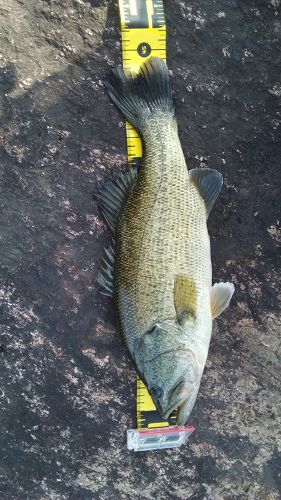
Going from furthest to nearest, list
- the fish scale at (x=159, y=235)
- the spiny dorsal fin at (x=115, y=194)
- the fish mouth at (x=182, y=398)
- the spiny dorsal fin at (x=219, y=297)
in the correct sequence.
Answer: the spiny dorsal fin at (x=115, y=194) → the spiny dorsal fin at (x=219, y=297) → the fish scale at (x=159, y=235) → the fish mouth at (x=182, y=398)

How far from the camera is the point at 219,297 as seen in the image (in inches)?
124

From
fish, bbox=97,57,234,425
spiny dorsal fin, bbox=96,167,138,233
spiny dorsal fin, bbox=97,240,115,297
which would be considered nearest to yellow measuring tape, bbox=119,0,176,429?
fish, bbox=97,57,234,425

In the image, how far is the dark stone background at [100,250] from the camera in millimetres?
3350

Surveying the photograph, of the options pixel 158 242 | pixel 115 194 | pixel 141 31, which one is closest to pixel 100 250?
pixel 115 194

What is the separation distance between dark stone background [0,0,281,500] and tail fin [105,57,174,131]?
147mm

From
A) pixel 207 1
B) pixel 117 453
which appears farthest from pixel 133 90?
pixel 117 453

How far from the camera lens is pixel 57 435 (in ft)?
11.6

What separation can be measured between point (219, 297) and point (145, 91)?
1.37 metres

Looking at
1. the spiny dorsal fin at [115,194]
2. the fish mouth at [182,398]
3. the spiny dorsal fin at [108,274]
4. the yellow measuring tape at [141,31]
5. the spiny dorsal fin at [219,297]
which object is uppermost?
the yellow measuring tape at [141,31]

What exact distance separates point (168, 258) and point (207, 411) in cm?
125

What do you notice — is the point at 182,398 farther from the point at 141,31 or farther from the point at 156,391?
the point at 141,31

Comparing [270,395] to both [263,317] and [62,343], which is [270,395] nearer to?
[263,317]

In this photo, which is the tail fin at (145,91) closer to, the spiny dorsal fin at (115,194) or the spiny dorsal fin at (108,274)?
the spiny dorsal fin at (115,194)

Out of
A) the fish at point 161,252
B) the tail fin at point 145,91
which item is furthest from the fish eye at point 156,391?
the tail fin at point 145,91
